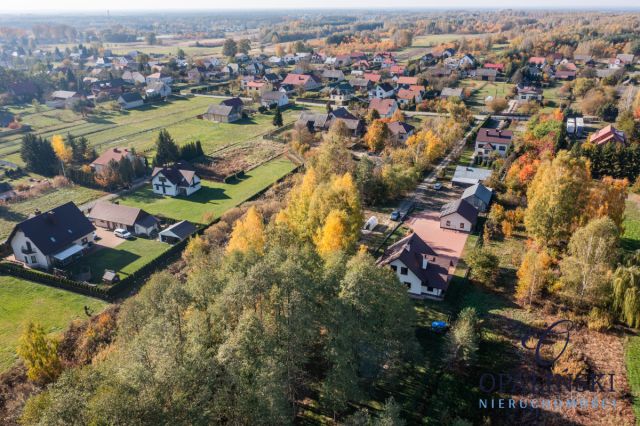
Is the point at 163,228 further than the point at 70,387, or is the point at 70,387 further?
the point at 163,228

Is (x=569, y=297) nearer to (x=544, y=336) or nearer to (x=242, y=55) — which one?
(x=544, y=336)

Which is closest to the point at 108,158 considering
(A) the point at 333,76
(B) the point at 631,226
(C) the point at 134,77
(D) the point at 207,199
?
(D) the point at 207,199

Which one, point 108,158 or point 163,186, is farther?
point 108,158

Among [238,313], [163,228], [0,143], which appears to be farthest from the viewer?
[0,143]

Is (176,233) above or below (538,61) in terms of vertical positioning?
below

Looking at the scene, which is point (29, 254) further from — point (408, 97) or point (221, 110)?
point (408, 97)

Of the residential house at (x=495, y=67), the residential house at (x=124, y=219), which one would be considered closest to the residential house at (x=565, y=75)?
the residential house at (x=495, y=67)

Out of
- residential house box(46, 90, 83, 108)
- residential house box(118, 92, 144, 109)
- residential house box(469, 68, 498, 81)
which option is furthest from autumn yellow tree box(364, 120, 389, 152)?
residential house box(46, 90, 83, 108)

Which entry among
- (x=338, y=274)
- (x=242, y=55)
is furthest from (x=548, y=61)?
(x=338, y=274)
